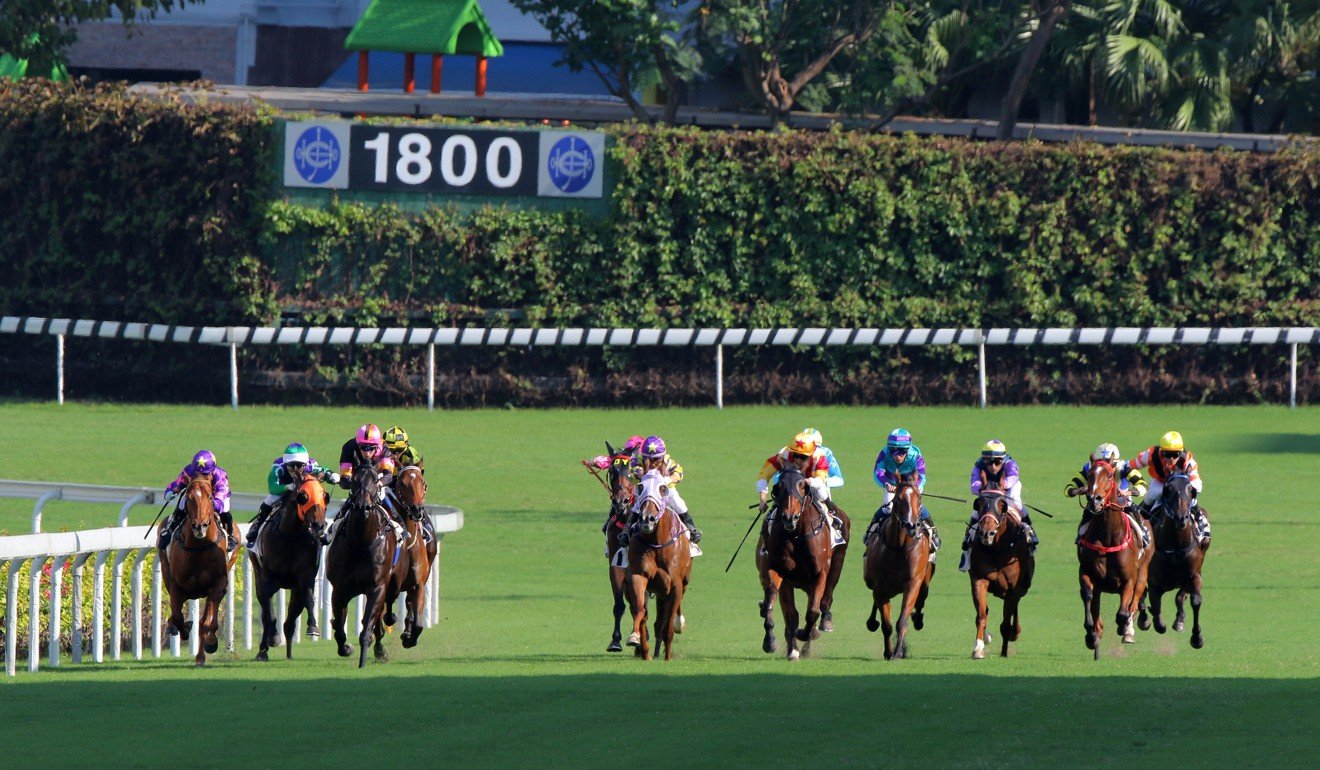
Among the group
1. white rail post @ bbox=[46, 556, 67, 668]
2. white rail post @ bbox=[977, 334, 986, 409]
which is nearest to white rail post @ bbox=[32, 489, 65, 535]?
white rail post @ bbox=[46, 556, 67, 668]

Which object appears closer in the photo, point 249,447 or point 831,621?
point 831,621

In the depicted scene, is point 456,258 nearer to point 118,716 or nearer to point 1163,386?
Result: point 1163,386

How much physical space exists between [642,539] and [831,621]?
1968 mm

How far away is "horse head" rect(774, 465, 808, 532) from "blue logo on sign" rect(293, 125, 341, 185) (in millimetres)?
13237

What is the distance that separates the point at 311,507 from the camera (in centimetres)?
1305

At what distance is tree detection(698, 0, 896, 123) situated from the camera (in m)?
27.8

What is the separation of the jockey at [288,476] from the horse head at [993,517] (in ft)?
13.0

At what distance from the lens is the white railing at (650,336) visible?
25031 millimetres

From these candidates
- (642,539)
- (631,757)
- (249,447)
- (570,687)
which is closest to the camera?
(631,757)

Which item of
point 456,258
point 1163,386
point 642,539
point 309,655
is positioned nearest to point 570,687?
point 642,539

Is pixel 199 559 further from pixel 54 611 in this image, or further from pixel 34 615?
pixel 34 615

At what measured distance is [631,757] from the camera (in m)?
8.66

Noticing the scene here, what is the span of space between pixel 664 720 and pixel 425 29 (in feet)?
80.5

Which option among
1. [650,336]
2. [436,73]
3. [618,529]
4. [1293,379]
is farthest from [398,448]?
[436,73]
